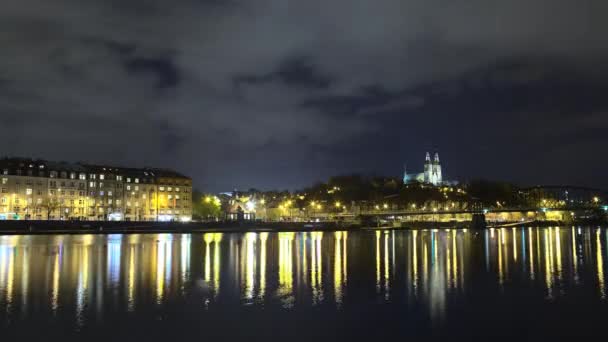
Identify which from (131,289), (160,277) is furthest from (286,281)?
(131,289)

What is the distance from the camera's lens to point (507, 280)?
87.4 feet

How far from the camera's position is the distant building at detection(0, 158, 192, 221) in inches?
4063

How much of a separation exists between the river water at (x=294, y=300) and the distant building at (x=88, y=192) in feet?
258

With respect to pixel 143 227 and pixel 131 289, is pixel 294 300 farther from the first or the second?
pixel 143 227

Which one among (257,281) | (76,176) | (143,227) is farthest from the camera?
(76,176)

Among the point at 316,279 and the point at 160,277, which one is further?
the point at 160,277

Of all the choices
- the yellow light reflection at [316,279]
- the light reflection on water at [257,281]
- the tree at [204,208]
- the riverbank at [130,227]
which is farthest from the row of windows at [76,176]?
the yellow light reflection at [316,279]

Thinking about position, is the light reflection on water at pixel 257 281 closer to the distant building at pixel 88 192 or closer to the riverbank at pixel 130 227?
the riverbank at pixel 130 227

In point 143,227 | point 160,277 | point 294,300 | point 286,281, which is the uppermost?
point 143,227

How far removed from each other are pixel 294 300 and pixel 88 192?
344 ft

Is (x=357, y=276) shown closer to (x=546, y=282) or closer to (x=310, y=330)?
(x=546, y=282)

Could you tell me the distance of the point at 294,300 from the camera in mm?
19984

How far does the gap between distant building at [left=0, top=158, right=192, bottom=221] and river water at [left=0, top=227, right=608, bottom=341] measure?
258ft

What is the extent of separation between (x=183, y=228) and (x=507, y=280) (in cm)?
7088
